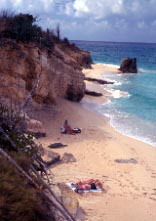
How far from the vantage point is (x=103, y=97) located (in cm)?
2256

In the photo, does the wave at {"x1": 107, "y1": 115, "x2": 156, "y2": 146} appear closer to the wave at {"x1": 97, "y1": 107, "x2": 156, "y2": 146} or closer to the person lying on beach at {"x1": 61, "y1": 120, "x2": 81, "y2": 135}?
the wave at {"x1": 97, "y1": 107, "x2": 156, "y2": 146}

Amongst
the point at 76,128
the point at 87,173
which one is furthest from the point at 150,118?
the point at 87,173

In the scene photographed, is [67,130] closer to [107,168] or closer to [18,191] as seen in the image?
[107,168]

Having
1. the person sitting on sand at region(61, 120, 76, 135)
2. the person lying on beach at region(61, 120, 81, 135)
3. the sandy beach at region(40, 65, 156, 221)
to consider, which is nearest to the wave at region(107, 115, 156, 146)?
the sandy beach at region(40, 65, 156, 221)

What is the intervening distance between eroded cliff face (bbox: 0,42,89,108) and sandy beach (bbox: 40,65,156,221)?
3.88 feet

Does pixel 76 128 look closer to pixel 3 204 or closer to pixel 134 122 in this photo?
pixel 134 122

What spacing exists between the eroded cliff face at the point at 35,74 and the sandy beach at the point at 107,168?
1.18 meters

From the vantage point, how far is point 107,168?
992cm

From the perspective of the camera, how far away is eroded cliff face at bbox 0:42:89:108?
12.9 meters

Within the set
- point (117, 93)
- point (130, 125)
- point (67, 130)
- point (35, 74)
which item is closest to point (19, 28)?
point (35, 74)

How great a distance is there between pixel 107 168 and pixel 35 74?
5.73 metres

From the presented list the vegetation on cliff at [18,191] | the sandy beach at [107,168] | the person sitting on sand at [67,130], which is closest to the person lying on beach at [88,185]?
the sandy beach at [107,168]

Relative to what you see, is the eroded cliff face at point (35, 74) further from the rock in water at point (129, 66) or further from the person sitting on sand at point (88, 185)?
the rock in water at point (129, 66)

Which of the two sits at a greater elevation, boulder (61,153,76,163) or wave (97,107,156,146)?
boulder (61,153,76,163)
